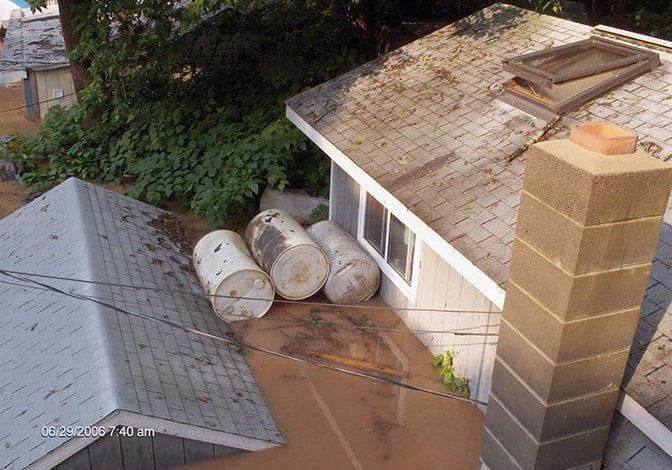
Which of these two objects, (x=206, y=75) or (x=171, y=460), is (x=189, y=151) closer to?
(x=206, y=75)

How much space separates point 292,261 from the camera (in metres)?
8.91

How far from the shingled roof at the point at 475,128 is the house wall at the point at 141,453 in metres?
2.96

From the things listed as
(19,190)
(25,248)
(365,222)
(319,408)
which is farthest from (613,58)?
(19,190)

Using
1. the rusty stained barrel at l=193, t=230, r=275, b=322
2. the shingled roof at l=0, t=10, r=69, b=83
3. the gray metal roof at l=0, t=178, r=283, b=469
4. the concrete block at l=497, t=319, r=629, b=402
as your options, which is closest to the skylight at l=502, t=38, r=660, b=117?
the concrete block at l=497, t=319, r=629, b=402

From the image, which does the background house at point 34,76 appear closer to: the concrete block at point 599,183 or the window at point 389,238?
the window at point 389,238

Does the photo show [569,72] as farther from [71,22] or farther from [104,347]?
[71,22]

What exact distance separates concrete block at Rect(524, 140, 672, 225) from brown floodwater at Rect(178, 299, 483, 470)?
143 inches

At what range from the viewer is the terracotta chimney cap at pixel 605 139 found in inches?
159

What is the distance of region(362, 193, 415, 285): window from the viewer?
8609 mm

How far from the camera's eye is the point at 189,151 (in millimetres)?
13562

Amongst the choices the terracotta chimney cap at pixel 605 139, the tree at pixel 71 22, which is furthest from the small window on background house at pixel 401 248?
the tree at pixel 71 22

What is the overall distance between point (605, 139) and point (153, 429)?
418 cm

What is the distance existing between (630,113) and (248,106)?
9296mm

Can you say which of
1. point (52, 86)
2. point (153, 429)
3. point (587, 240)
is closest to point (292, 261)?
point (153, 429)
